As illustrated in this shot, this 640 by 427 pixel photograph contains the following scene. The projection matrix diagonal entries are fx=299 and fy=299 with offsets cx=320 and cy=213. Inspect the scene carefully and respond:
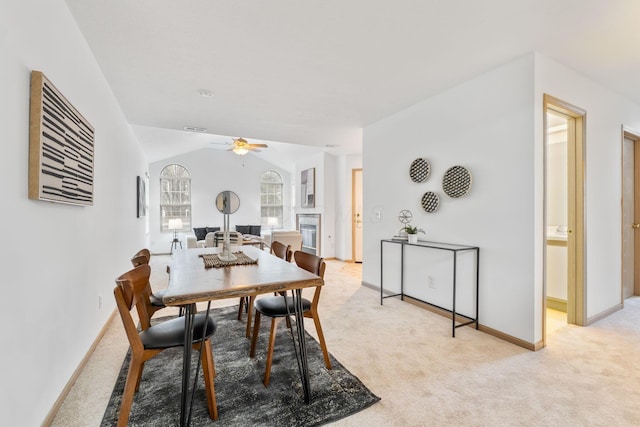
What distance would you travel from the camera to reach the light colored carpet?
63.7 inches

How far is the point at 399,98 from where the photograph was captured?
3336 mm

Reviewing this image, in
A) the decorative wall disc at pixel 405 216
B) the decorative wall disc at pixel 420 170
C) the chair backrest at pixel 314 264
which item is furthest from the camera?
the decorative wall disc at pixel 405 216

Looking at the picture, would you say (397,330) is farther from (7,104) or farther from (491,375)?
(7,104)

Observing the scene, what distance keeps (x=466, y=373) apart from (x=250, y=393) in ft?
4.71

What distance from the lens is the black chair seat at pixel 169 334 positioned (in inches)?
60.9

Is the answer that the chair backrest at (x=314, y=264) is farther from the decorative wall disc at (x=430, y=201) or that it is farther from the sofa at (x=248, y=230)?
the sofa at (x=248, y=230)

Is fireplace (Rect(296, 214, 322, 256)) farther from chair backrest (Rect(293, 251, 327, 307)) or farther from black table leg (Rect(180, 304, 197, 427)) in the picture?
black table leg (Rect(180, 304, 197, 427))

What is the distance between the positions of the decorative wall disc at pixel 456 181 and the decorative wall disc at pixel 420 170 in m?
0.25

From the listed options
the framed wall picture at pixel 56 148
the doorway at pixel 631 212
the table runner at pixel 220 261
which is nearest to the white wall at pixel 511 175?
the doorway at pixel 631 212

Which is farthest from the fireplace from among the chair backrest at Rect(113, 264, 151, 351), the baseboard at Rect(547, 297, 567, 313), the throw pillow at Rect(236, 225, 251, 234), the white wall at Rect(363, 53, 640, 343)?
the chair backrest at Rect(113, 264, 151, 351)

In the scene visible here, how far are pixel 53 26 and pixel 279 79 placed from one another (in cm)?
163

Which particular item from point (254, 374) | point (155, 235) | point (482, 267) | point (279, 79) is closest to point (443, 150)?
point (482, 267)

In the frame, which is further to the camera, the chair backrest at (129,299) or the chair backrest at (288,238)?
the chair backrest at (288,238)

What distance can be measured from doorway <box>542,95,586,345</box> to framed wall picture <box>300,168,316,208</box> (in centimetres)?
484
